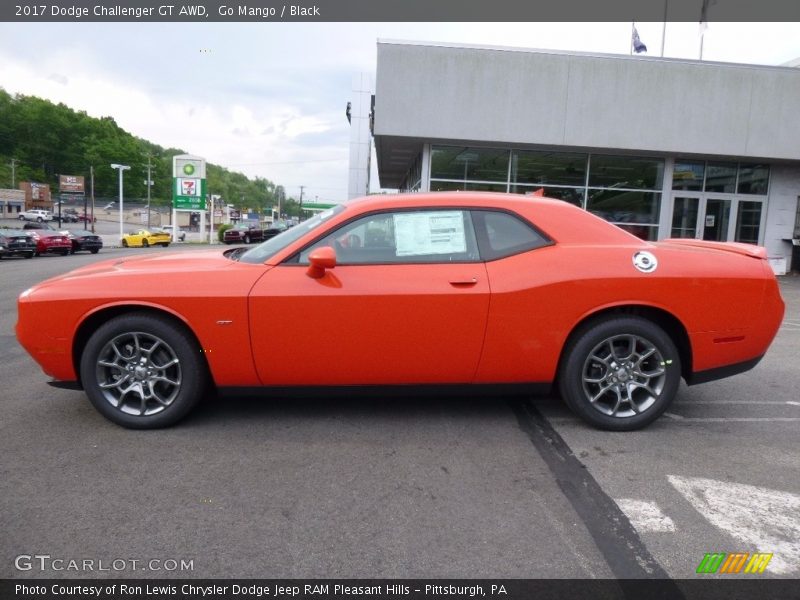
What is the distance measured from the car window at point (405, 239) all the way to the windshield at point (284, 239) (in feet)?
0.62

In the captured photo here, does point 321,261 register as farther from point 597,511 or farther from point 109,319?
point 597,511

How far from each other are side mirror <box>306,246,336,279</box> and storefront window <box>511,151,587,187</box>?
1401 centimetres

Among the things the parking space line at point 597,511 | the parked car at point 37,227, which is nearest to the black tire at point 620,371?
the parking space line at point 597,511

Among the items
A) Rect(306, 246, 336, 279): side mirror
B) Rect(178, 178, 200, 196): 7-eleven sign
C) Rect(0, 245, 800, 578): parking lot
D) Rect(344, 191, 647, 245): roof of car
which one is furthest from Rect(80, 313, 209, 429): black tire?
Rect(178, 178, 200, 196): 7-eleven sign

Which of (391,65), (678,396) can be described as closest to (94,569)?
(678,396)

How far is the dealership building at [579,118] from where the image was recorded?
15141 mm

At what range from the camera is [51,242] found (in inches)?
1080

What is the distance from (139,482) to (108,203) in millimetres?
119832

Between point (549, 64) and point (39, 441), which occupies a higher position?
point (549, 64)

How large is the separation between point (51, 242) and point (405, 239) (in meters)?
28.9

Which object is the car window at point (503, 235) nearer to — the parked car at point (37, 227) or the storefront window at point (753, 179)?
the storefront window at point (753, 179)

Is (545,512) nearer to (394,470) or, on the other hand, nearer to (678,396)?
(394,470)

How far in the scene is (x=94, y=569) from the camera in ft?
7.55

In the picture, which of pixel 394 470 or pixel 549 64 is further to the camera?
pixel 549 64
